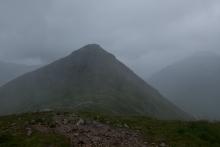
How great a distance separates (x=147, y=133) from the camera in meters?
18.9

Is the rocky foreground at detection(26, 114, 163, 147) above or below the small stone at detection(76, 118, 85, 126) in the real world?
below

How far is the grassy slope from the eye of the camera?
1684 centimetres

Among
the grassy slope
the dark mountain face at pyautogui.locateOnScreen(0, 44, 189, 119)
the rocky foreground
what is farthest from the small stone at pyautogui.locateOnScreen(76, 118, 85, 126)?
the dark mountain face at pyautogui.locateOnScreen(0, 44, 189, 119)

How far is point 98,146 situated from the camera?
16531 millimetres

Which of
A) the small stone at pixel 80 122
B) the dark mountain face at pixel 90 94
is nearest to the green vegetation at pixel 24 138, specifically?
the small stone at pixel 80 122

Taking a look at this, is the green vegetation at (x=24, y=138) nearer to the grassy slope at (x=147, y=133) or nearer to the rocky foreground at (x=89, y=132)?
the grassy slope at (x=147, y=133)

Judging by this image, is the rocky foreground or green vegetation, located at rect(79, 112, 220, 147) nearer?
the rocky foreground

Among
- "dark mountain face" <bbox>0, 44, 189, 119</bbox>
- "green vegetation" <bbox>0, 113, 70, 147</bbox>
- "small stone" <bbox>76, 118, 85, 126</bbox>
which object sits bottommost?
"green vegetation" <bbox>0, 113, 70, 147</bbox>

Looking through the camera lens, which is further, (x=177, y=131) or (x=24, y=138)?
(x=177, y=131)

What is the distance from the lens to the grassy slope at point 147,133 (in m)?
16.8

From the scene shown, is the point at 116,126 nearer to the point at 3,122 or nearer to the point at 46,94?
the point at 3,122

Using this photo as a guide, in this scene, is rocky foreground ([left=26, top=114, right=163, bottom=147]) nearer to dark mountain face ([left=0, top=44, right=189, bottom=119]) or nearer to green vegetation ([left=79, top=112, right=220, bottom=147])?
green vegetation ([left=79, top=112, right=220, bottom=147])

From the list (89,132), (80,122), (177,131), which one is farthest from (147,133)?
(80,122)

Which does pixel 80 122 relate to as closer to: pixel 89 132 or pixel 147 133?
pixel 89 132
